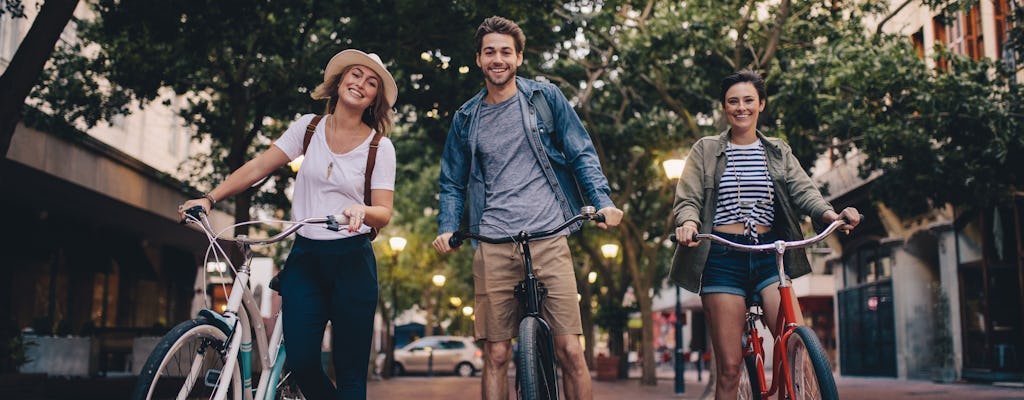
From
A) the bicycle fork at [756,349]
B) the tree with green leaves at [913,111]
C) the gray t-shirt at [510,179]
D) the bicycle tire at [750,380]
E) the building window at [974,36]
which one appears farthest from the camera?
the building window at [974,36]

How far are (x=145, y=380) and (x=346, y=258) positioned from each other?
1176 millimetres

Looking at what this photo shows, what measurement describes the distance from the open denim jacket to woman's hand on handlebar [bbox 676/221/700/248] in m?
0.39

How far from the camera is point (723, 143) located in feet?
17.0

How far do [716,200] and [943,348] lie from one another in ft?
63.2

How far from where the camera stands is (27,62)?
813cm

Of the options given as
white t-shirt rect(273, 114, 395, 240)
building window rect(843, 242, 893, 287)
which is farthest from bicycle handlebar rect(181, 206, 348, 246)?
building window rect(843, 242, 893, 287)

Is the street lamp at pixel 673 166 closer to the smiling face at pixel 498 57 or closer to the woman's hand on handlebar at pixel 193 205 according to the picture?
the smiling face at pixel 498 57

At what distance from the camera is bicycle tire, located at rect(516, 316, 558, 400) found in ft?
12.8

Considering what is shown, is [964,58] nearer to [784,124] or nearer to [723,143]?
[784,124]

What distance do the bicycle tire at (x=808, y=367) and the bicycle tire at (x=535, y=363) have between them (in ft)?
3.46

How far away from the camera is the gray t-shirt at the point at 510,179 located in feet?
14.8

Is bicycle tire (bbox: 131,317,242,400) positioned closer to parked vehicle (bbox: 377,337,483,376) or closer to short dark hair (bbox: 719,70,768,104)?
short dark hair (bbox: 719,70,768,104)

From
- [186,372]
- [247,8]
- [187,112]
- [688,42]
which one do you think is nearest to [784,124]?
[688,42]

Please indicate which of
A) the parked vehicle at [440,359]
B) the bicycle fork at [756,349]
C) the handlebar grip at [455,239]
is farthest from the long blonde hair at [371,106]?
the parked vehicle at [440,359]
